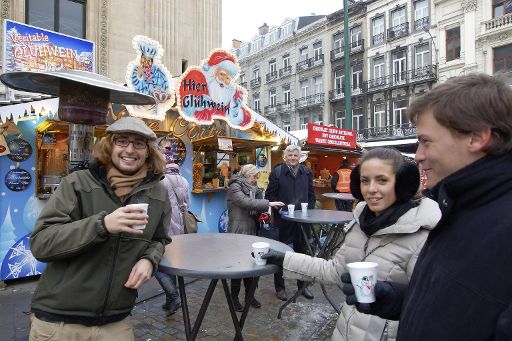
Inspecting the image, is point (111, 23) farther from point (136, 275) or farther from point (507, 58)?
point (507, 58)

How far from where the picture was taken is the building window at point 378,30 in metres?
27.4

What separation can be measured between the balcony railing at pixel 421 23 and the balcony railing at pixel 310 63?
8.74 m

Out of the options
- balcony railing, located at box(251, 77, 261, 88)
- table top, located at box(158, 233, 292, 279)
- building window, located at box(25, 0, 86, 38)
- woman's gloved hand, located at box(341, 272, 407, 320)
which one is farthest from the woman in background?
balcony railing, located at box(251, 77, 261, 88)

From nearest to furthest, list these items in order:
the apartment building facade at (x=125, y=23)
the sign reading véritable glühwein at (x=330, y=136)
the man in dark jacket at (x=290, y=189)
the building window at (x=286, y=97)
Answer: the man in dark jacket at (x=290, y=189) → the apartment building facade at (x=125, y=23) → the sign reading véritable glühwein at (x=330, y=136) → the building window at (x=286, y=97)

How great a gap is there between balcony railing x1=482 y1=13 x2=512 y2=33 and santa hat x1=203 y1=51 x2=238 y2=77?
68.1 feet

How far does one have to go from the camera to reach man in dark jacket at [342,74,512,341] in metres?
0.82

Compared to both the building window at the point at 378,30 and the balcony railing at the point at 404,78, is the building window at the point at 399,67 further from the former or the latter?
the building window at the point at 378,30

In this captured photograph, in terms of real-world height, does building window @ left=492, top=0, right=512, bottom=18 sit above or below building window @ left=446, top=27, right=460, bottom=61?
above

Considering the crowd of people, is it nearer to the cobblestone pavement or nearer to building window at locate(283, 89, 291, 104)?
the cobblestone pavement

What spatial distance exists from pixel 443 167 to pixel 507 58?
24.6 meters

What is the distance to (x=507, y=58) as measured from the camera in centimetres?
2003

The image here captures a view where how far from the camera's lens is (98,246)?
175 centimetres

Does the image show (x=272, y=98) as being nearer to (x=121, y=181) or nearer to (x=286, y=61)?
(x=286, y=61)

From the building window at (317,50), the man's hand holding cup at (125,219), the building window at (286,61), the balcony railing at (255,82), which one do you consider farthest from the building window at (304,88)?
the man's hand holding cup at (125,219)
